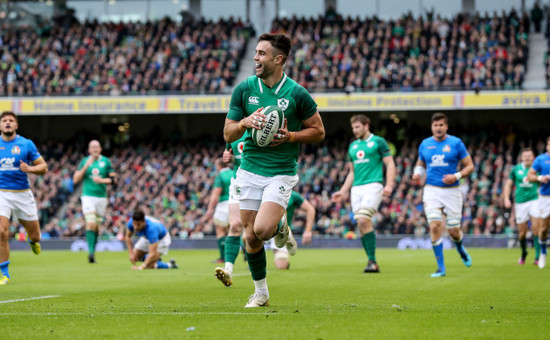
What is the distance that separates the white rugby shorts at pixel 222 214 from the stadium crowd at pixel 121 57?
17.6 meters

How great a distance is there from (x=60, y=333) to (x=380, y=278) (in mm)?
6847

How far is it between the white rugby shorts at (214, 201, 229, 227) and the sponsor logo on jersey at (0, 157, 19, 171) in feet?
20.0

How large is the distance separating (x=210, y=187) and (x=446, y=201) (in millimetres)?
20866

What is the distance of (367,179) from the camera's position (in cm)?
1332

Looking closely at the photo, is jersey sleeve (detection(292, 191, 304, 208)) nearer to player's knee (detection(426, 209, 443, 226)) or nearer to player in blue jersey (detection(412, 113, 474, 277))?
player in blue jersey (detection(412, 113, 474, 277))

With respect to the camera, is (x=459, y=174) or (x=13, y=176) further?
(x=459, y=174)

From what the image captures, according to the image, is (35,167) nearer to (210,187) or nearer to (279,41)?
(279,41)

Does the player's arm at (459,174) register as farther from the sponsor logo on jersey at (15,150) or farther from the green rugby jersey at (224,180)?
the sponsor logo on jersey at (15,150)

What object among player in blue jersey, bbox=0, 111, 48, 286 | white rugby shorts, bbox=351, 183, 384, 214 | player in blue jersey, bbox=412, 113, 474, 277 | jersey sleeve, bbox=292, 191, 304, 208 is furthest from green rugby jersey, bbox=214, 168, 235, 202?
player in blue jersey, bbox=0, 111, 48, 286

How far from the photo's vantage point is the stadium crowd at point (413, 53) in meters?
32.5

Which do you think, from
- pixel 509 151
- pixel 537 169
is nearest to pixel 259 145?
pixel 537 169

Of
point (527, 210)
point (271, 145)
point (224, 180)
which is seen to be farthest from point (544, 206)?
point (271, 145)

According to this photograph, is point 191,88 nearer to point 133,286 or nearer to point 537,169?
point 537,169

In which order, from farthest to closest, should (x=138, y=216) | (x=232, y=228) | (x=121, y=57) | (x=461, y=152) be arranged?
(x=121, y=57)
(x=138, y=216)
(x=461, y=152)
(x=232, y=228)
